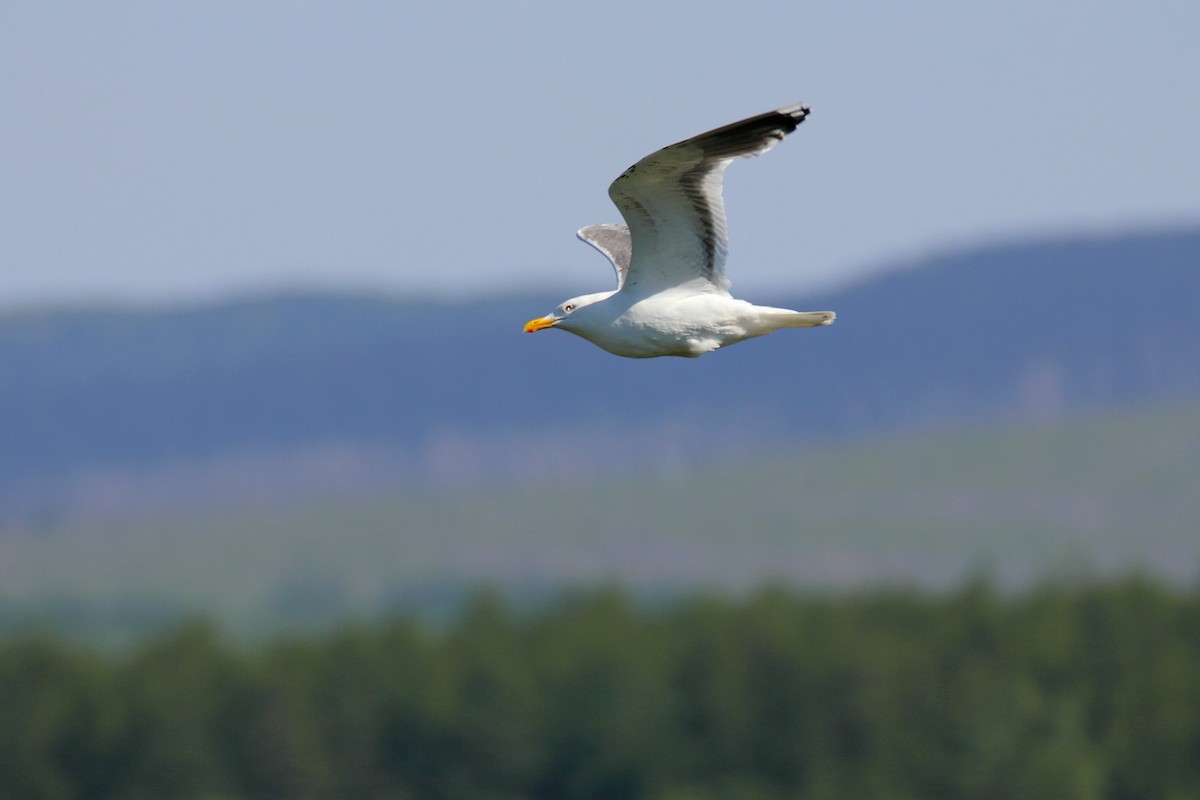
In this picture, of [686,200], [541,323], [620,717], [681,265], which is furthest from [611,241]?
[620,717]

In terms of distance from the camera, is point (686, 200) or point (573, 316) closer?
point (686, 200)

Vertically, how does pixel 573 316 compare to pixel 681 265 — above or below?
below

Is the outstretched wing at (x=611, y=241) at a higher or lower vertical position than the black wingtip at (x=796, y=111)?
lower

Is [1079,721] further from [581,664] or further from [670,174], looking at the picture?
[670,174]

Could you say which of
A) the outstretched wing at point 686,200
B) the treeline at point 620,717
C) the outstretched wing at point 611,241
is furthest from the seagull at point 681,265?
the treeline at point 620,717

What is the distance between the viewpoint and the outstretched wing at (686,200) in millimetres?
15641

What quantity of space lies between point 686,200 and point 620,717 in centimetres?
7605

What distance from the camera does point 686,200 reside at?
16.3m

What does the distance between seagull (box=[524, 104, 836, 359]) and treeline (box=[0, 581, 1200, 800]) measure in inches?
2418

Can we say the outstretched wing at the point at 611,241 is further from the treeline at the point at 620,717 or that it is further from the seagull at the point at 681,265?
the treeline at the point at 620,717

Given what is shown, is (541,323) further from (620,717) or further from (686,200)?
(620,717)

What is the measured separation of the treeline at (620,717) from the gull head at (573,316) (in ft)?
198

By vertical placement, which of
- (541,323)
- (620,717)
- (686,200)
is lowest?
(620,717)

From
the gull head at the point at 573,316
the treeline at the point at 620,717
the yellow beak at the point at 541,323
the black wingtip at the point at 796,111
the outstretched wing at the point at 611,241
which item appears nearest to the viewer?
the black wingtip at the point at 796,111
